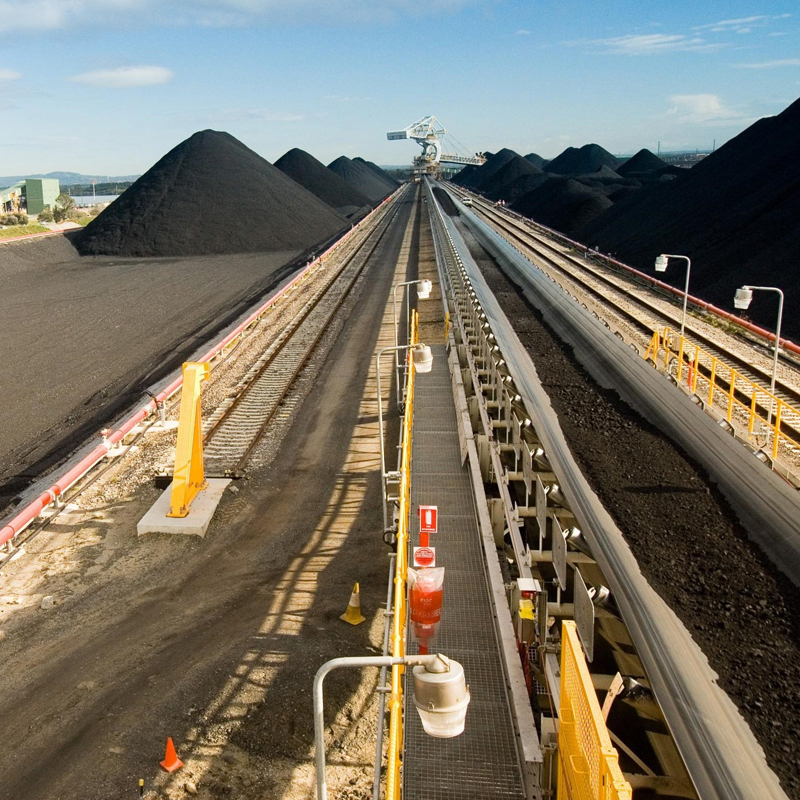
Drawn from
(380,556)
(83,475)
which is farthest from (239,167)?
(380,556)

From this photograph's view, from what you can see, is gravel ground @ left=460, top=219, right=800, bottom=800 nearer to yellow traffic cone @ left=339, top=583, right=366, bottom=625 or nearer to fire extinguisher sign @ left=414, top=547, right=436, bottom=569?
fire extinguisher sign @ left=414, top=547, right=436, bottom=569

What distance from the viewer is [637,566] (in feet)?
31.4

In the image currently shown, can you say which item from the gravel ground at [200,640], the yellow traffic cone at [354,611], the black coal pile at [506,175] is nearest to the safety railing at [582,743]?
the gravel ground at [200,640]

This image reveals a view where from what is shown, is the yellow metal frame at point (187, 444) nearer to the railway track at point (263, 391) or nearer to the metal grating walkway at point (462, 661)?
the railway track at point (263, 391)

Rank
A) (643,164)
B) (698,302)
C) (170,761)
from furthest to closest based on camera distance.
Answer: (643,164) < (698,302) < (170,761)

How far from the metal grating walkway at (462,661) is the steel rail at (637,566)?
143 centimetres

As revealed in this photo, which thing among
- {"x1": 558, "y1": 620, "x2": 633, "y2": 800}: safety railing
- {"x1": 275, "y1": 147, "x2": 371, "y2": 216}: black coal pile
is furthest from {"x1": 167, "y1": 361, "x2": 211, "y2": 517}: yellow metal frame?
{"x1": 275, "y1": 147, "x2": 371, "y2": 216}: black coal pile

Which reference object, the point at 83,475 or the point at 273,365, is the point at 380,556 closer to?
the point at 83,475

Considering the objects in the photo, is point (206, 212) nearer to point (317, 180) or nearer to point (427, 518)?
Answer: point (317, 180)

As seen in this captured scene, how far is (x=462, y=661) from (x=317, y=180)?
8952 centimetres

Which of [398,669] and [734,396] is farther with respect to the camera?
[734,396]

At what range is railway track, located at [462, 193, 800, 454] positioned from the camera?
1939 centimetres

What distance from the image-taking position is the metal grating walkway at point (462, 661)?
6.52 metres

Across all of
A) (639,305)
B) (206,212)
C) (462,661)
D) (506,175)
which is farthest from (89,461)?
(506,175)
